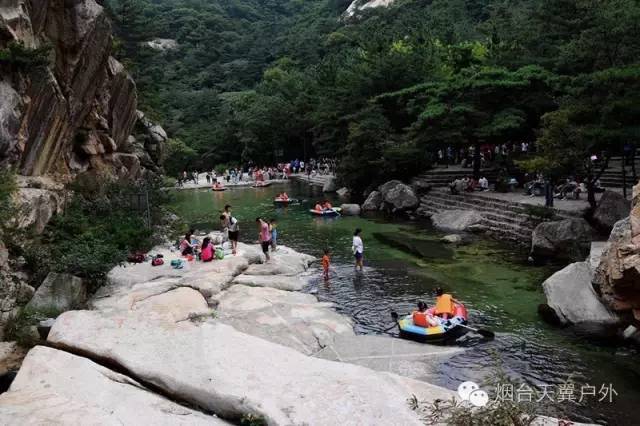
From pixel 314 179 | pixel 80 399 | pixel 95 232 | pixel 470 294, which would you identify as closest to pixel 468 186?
pixel 470 294

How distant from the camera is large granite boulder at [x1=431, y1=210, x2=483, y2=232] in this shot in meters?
24.6

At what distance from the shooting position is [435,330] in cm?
1138

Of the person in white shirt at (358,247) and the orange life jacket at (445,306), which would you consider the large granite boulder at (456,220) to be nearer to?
the person in white shirt at (358,247)

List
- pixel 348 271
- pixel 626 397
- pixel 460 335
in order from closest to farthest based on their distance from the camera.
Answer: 1. pixel 626 397
2. pixel 460 335
3. pixel 348 271

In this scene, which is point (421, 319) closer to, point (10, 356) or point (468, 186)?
point (10, 356)

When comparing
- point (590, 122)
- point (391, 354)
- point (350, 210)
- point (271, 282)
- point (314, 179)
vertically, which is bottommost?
point (391, 354)

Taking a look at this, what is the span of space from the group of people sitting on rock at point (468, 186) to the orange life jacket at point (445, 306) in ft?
58.2

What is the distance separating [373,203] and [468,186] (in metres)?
6.24

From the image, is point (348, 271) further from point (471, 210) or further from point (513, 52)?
point (513, 52)

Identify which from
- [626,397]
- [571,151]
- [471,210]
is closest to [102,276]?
[626,397]

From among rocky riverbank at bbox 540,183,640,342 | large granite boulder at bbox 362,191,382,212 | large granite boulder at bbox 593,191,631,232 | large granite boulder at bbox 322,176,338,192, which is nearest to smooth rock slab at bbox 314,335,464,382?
rocky riverbank at bbox 540,183,640,342

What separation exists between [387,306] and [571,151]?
30.5ft

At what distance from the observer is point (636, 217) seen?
35.0 ft

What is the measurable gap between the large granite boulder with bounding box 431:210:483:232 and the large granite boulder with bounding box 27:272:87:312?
17.5 metres
